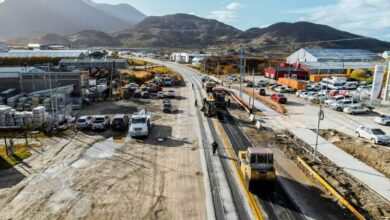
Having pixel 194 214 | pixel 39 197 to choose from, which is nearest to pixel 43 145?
pixel 39 197

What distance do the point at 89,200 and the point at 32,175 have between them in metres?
6.30

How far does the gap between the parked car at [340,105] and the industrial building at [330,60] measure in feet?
143

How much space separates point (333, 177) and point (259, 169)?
6.05 m

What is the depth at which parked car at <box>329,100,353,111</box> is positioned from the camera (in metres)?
45.5

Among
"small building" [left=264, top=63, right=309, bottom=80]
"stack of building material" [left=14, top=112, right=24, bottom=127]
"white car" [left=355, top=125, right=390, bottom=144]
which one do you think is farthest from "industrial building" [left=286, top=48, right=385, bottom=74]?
"stack of building material" [left=14, top=112, right=24, bottom=127]

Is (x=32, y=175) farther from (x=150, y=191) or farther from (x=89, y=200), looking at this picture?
(x=150, y=191)

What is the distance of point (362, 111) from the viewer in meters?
43.9

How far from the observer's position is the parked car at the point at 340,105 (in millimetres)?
45500

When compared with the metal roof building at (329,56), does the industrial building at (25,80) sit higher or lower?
lower

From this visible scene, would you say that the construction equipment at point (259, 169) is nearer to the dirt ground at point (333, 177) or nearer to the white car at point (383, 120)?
the dirt ground at point (333, 177)

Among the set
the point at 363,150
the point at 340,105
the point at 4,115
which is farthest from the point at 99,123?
the point at 340,105

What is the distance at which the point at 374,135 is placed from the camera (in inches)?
1165

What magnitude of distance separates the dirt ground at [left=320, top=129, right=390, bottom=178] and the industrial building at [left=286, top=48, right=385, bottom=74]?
61.8 m

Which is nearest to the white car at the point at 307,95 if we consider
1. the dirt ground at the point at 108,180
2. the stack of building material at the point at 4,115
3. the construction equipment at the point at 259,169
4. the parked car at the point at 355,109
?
the parked car at the point at 355,109
